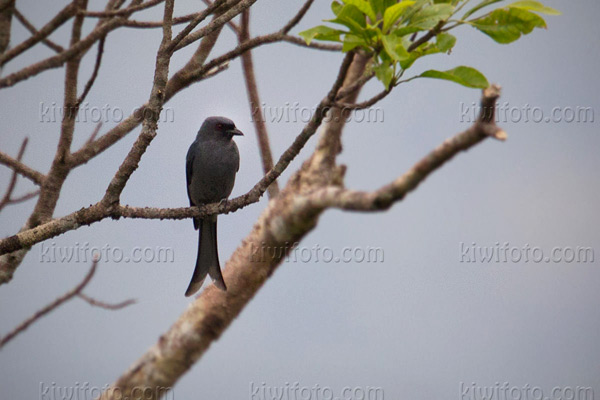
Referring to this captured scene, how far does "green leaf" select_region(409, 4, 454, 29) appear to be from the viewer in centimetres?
227

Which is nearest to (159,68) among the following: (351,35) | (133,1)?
(351,35)

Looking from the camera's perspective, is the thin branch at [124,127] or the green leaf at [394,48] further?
the thin branch at [124,127]

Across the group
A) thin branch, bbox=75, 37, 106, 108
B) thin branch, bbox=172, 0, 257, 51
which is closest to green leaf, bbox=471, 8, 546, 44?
thin branch, bbox=172, 0, 257, 51

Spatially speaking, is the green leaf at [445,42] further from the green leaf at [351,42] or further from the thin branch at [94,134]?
the thin branch at [94,134]

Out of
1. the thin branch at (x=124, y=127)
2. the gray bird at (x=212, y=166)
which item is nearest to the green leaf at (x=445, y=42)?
the thin branch at (x=124, y=127)

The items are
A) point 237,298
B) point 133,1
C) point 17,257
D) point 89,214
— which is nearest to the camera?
point 237,298

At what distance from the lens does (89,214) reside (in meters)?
3.50

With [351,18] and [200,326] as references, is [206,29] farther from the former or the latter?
[200,326]

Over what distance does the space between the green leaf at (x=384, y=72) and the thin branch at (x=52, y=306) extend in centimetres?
343

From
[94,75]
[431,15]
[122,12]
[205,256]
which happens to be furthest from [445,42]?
[205,256]

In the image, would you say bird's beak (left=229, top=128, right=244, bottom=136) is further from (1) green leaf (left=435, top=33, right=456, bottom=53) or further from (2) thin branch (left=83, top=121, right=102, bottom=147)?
(1) green leaf (left=435, top=33, right=456, bottom=53)

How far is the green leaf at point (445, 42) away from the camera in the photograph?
2.41 m

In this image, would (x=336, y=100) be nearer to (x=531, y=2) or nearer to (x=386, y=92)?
(x=386, y=92)

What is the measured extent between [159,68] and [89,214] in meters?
0.96
